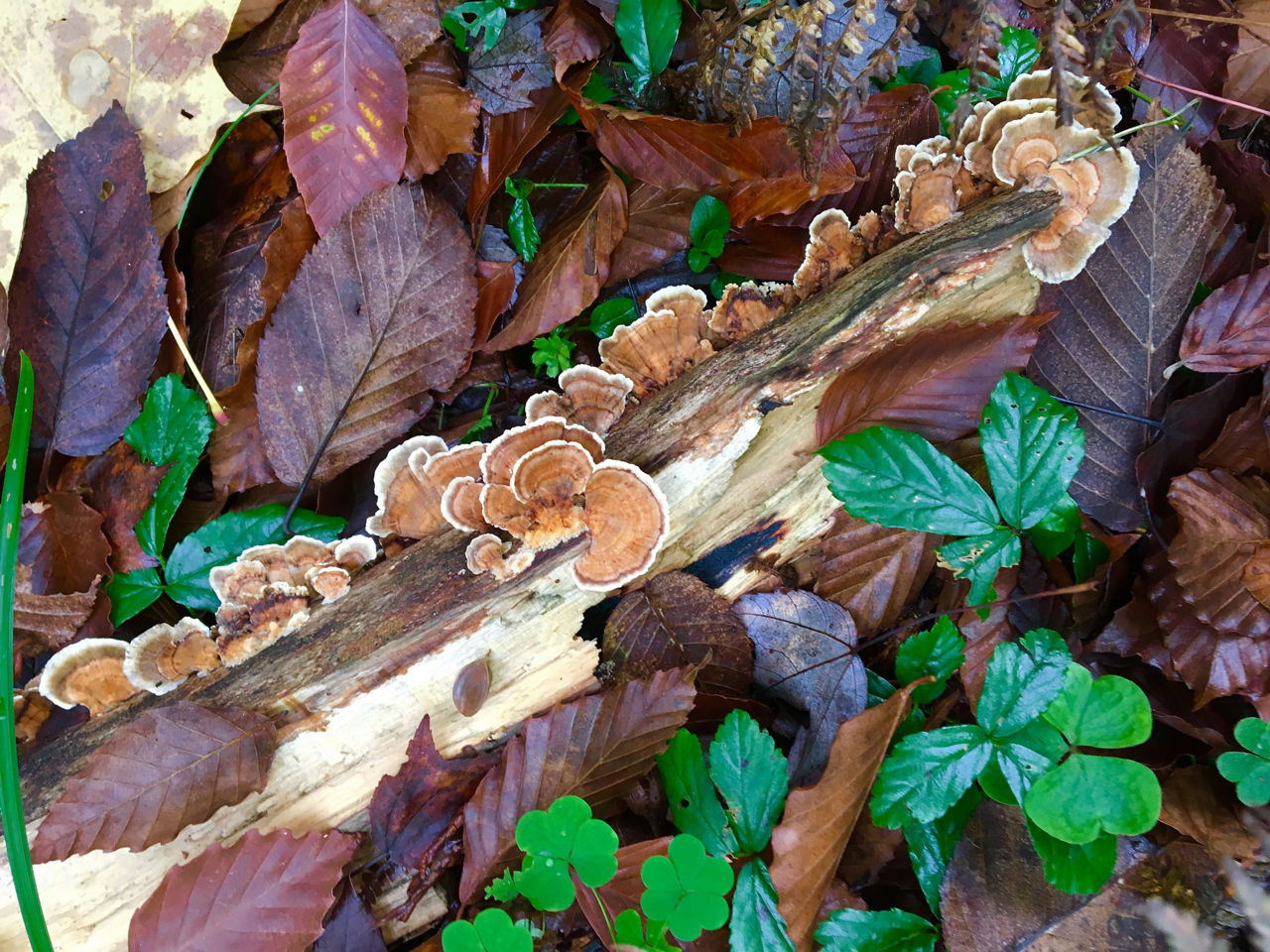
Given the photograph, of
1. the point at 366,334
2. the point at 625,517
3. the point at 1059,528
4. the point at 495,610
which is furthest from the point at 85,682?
the point at 1059,528

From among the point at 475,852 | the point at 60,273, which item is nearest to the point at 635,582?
the point at 475,852

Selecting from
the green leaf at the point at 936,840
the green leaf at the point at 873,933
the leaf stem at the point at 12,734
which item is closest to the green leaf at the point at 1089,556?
the green leaf at the point at 936,840

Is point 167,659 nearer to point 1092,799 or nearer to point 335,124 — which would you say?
point 335,124

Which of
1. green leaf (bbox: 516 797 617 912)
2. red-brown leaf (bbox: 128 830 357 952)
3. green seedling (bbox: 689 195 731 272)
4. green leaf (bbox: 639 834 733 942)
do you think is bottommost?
green leaf (bbox: 639 834 733 942)

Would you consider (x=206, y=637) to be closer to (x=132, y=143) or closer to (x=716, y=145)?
(x=132, y=143)

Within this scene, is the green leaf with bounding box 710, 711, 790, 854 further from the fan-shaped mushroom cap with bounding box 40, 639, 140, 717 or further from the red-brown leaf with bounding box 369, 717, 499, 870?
the fan-shaped mushroom cap with bounding box 40, 639, 140, 717

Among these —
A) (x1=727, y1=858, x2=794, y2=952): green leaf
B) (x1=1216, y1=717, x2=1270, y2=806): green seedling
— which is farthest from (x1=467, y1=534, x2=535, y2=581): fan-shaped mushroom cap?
(x1=1216, y1=717, x2=1270, y2=806): green seedling

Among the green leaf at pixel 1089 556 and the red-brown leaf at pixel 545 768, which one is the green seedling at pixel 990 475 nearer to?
the green leaf at pixel 1089 556
